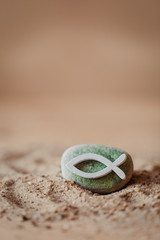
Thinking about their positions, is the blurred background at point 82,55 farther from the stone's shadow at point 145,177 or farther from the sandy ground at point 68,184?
the stone's shadow at point 145,177

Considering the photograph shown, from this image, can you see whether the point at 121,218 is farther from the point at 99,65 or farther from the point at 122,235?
the point at 99,65

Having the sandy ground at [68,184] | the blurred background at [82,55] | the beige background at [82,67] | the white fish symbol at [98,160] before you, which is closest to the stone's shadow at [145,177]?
the sandy ground at [68,184]

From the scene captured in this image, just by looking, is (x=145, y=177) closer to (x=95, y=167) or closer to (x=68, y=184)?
(x=95, y=167)

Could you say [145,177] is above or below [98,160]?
below

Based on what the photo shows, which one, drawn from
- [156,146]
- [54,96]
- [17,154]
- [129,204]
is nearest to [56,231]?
[129,204]

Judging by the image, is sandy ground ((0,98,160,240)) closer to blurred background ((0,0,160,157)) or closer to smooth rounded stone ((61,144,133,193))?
smooth rounded stone ((61,144,133,193))

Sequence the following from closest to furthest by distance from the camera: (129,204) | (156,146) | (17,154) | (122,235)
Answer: (122,235), (129,204), (17,154), (156,146)

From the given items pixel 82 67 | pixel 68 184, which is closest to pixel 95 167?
pixel 68 184

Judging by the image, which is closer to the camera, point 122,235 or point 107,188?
point 122,235
